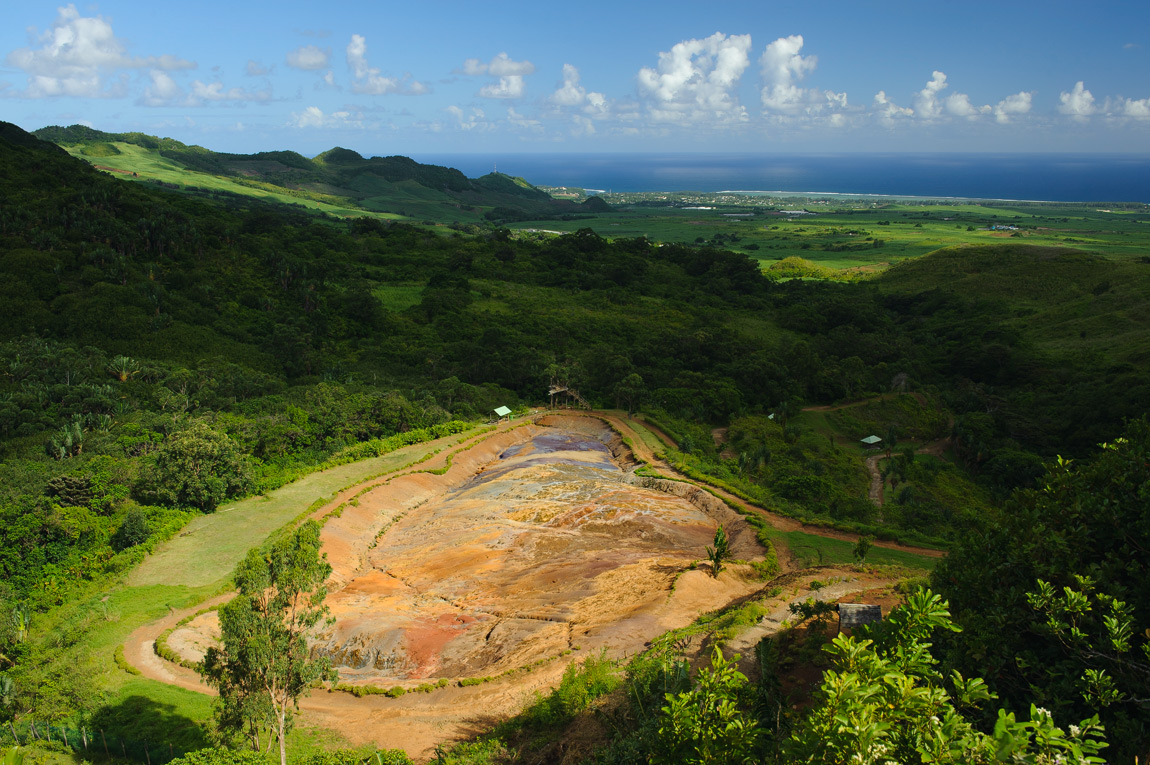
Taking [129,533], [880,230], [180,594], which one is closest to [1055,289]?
[880,230]

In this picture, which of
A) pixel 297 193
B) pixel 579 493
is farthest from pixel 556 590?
pixel 297 193

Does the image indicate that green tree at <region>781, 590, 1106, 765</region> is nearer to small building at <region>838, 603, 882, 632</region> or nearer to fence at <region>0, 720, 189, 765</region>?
small building at <region>838, 603, 882, 632</region>

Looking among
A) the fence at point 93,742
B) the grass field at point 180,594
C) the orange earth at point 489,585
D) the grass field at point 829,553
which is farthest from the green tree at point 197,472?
the grass field at point 829,553

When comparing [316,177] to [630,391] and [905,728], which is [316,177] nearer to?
[630,391]

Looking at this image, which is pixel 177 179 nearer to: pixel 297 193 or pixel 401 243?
pixel 297 193

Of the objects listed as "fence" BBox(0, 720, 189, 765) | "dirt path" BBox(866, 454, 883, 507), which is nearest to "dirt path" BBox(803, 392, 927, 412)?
"dirt path" BBox(866, 454, 883, 507)

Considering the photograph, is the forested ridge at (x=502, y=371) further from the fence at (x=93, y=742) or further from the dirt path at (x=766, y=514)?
the dirt path at (x=766, y=514)
